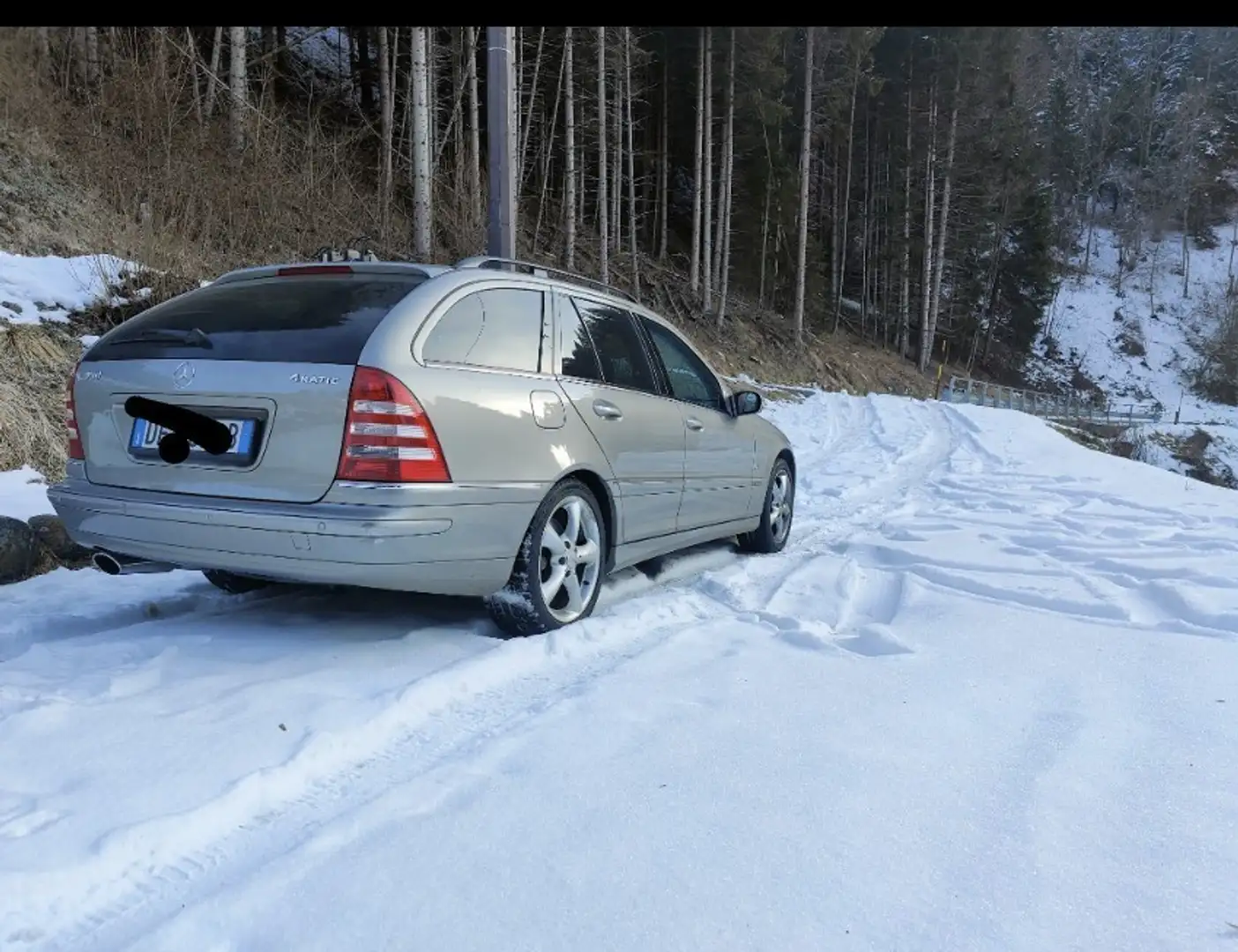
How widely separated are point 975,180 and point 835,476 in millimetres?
36433

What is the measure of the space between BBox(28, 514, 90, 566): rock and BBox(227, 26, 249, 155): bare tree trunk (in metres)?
9.15

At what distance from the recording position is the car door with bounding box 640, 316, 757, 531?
4836 mm

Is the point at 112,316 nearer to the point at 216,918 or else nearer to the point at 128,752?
the point at 128,752

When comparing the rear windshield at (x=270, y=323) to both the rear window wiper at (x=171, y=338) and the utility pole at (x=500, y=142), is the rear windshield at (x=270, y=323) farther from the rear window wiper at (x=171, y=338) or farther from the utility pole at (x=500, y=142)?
the utility pole at (x=500, y=142)

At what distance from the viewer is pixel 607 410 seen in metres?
4.05

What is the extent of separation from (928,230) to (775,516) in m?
34.6

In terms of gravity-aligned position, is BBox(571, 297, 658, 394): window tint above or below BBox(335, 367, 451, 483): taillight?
above

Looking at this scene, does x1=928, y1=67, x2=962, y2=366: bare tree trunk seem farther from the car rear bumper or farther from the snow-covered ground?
the car rear bumper

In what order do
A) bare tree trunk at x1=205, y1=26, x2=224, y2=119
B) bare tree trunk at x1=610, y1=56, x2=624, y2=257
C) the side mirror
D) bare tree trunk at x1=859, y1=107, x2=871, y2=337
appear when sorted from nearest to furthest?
the side mirror < bare tree trunk at x1=205, y1=26, x2=224, y2=119 < bare tree trunk at x1=610, y1=56, x2=624, y2=257 < bare tree trunk at x1=859, y1=107, x2=871, y2=337

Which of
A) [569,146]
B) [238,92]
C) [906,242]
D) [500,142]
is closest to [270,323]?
[500,142]

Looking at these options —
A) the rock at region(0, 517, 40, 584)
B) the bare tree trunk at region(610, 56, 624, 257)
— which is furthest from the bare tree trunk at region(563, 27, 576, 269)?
the rock at region(0, 517, 40, 584)

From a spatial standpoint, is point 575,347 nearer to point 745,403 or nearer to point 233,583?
point 745,403

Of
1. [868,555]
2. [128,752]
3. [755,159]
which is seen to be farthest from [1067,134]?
[128,752]

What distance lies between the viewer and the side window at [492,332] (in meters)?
3.34
